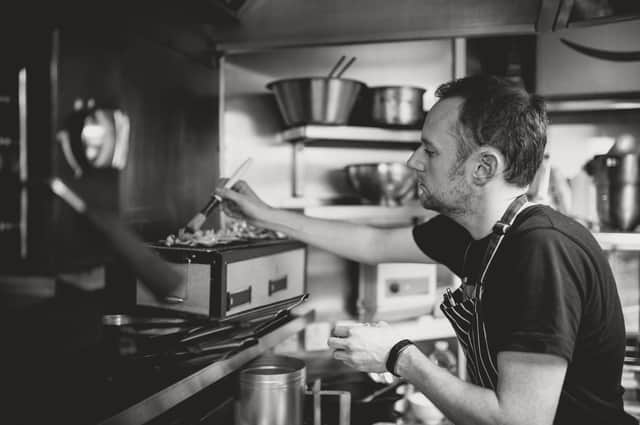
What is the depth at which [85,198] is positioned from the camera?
1.03m

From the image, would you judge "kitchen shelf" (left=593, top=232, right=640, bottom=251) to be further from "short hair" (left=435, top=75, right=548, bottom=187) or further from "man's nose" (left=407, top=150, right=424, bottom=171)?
"man's nose" (left=407, top=150, right=424, bottom=171)

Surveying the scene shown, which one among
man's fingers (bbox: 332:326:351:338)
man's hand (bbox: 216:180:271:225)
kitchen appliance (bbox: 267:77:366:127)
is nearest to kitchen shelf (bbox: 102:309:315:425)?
man's fingers (bbox: 332:326:351:338)

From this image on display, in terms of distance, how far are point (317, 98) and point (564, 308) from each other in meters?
1.17

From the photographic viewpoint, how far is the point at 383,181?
2133 mm

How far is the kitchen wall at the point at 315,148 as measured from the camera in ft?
7.59

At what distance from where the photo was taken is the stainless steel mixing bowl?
6.95ft

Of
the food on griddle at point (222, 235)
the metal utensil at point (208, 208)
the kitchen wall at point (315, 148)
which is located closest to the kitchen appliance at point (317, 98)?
the kitchen wall at point (315, 148)

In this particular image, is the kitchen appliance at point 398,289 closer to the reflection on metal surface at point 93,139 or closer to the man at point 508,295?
the man at point 508,295

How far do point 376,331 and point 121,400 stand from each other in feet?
2.04

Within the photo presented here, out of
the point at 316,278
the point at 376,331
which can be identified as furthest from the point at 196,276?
the point at 316,278

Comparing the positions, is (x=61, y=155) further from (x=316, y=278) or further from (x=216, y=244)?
(x=316, y=278)

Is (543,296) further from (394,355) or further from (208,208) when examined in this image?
(208,208)

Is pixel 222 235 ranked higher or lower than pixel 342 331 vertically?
higher

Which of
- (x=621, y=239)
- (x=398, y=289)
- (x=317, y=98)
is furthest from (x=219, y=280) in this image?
(x=621, y=239)
